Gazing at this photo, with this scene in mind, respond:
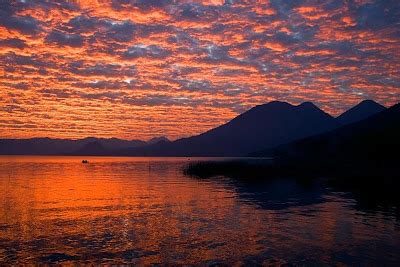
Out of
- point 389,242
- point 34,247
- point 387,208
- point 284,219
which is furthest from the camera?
point 387,208

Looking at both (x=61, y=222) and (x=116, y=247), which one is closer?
(x=116, y=247)

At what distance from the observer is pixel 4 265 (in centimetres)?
2681

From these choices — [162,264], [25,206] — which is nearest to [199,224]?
[162,264]

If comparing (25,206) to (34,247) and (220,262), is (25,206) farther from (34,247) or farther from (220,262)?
(220,262)

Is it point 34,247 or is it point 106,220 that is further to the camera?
point 106,220

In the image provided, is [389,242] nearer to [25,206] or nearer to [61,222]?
[61,222]

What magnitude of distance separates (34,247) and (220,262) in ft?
52.8

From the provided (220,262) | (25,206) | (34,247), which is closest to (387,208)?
(220,262)

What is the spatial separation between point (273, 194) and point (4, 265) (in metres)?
58.2

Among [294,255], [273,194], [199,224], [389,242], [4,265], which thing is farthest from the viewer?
[273,194]

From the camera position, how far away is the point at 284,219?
153 ft

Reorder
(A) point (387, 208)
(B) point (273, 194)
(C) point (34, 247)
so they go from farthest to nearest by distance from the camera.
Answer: (B) point (273, 194) → (A) point (387, 208) → (C) point (34, 247)

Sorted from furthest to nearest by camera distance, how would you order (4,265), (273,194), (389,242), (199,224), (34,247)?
(273,194)
(199,224)
(389,242)
(34,247)
(4,265)

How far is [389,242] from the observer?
3459 centimetres
